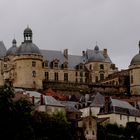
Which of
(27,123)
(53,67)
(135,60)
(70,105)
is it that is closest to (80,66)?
(53,67)

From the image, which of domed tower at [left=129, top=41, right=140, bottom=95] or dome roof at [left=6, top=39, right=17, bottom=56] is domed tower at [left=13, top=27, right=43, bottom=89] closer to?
dome roof at [left=6, top=39, right=17, bottom=56]

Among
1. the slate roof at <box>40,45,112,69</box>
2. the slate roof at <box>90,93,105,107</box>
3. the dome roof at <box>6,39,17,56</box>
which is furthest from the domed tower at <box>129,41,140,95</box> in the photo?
the dome roof at <box>6,39,17,56</box>

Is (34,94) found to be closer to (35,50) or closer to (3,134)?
(35,50)

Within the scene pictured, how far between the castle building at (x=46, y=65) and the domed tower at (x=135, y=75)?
27.1 ft

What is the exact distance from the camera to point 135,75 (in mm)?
151125

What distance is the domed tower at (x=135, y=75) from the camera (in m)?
150

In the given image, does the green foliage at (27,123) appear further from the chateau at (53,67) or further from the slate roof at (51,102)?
the chateau at (53,67)

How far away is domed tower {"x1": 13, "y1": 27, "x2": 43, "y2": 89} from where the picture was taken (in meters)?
142

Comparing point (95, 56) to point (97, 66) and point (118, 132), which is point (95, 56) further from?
point (118, 132)

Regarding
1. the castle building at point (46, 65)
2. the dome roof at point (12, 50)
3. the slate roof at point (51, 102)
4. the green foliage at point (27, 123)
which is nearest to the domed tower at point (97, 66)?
the castle building at point (46, 65)

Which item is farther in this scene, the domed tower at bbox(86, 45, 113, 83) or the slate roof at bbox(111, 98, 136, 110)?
the domed tower at bbox(86, 45, 113, 83)

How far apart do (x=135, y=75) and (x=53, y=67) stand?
14521 millimetres

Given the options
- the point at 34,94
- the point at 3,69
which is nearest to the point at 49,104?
the point at 34,94

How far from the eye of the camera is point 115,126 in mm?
121688
